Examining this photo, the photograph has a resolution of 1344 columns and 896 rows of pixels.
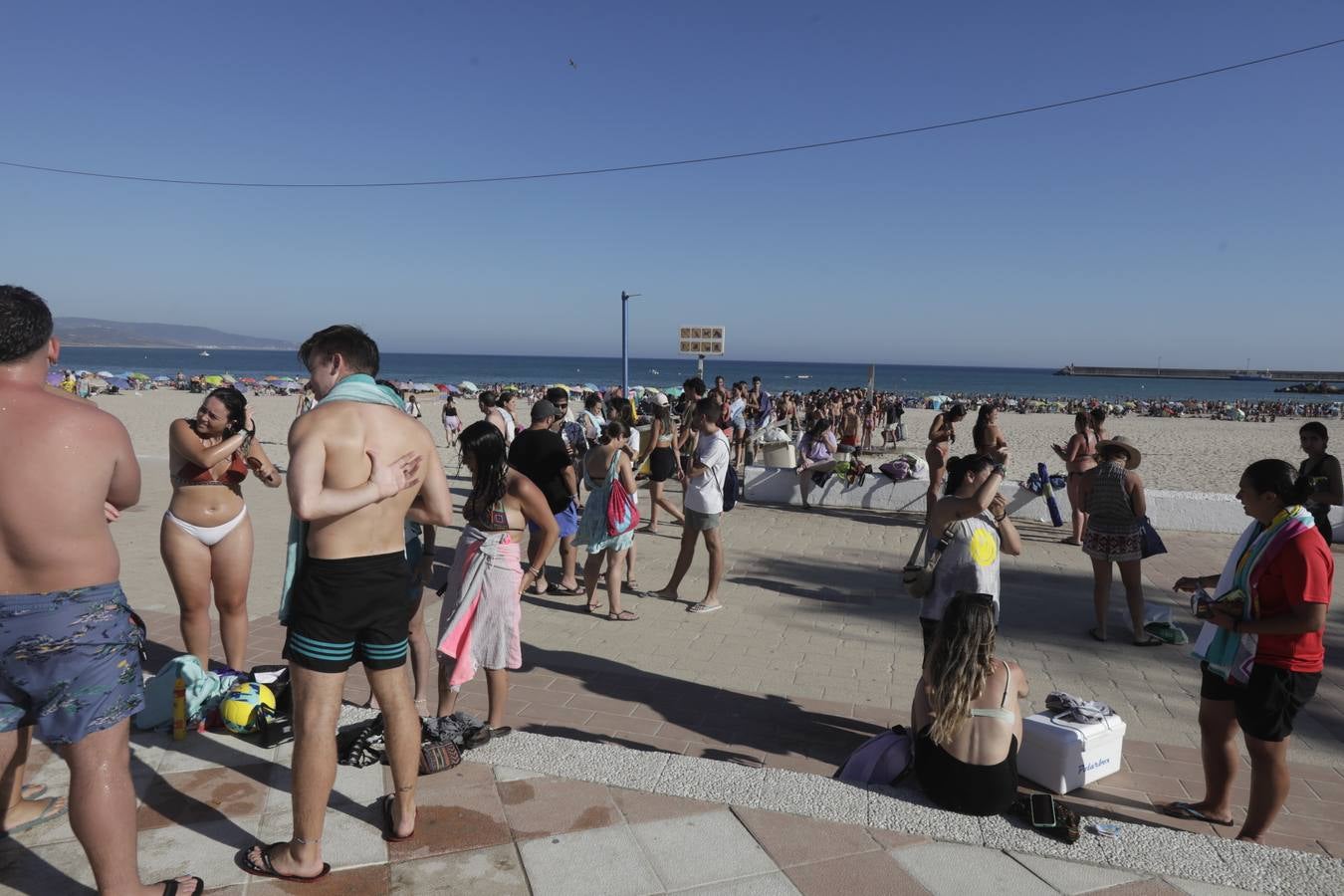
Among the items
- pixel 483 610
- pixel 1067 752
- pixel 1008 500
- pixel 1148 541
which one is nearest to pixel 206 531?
pixel 483 610

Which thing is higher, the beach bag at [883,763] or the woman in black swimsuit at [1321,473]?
the woman in black swimsuit at [1321,473]

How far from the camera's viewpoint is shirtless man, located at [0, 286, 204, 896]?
6.55ft

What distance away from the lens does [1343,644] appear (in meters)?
5.96

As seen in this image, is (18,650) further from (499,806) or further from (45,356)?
(499,806)

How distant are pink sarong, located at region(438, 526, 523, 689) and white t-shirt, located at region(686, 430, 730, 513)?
109 inches

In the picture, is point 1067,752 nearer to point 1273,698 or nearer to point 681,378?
point 1273,698

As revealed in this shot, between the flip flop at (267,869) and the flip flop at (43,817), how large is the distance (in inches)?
30.2

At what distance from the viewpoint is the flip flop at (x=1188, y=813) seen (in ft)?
11.4

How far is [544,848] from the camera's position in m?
2.65

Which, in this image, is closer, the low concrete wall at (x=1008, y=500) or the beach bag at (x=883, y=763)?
the beach bag at (x=883, y=763)

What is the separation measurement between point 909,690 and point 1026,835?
2293 millimetres

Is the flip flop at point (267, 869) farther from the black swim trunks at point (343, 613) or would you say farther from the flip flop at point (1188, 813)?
the flip flop at point (1188, 813)

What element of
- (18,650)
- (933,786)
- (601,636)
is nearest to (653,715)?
(601,636)

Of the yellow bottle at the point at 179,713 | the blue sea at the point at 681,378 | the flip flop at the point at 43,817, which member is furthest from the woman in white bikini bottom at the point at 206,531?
the blue sea at the point at 681,378
